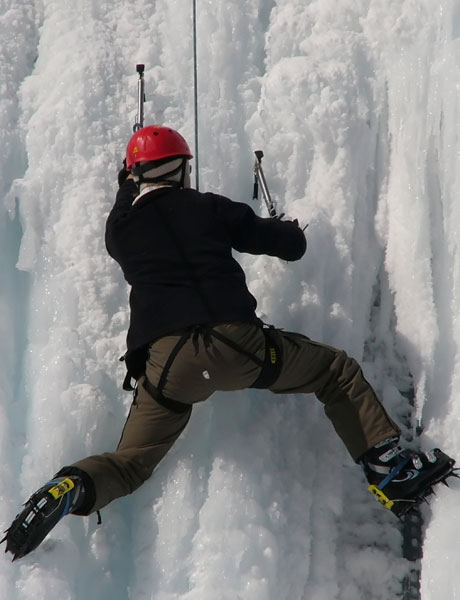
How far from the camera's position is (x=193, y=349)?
231cm

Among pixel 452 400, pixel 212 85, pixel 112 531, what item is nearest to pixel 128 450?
pixel 112 531

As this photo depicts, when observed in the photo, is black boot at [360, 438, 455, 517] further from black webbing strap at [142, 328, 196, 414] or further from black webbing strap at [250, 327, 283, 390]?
black webbing strap at [142, 328, 196, 414]

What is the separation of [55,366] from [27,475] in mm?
438

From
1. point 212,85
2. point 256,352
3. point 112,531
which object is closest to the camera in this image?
point 256,352

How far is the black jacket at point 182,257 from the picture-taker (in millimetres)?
2367

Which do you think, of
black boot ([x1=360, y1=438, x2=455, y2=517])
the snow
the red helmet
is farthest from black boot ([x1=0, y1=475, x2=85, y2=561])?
the red helmet

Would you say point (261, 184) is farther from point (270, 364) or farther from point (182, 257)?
point (270, 364)

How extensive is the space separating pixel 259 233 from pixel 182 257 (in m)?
0.33

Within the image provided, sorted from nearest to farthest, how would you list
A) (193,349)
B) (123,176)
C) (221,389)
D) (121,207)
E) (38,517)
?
(38,517) < (193,349) < (221,389) < (121,207) < (123,176)

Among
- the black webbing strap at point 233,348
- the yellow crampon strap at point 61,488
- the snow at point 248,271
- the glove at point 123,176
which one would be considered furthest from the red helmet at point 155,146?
the yellow crampon strap at point 61,488

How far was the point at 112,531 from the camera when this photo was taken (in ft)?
8.37

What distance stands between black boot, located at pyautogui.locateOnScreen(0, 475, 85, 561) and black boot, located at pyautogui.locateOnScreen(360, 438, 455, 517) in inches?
42.4

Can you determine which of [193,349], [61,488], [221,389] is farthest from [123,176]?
[61,488]

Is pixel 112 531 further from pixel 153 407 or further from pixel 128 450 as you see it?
pixel 153 407
